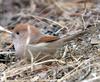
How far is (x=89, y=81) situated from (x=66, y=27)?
2044 millimetres

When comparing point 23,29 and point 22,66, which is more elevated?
point 23,29

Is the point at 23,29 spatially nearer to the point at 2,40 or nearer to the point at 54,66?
the point at 54,66

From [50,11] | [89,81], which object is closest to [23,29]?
[89,81]

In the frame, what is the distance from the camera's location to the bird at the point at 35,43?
201 inches

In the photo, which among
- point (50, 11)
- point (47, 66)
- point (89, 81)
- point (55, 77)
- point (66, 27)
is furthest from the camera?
point (50, 11)

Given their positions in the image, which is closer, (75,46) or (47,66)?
(47,66)

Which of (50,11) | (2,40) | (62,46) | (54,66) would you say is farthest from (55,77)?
(50,11)

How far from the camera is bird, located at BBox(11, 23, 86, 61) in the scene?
5094mm

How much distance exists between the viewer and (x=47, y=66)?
5.11m

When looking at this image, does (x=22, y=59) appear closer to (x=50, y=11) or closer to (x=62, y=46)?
(x=62, y=46)

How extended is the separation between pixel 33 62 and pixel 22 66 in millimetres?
144

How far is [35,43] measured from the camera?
514cm

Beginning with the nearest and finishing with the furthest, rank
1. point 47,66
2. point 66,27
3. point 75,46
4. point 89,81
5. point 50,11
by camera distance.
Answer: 1. point 89,81
2. point 47,66
3. point 75,46
4. point 66,27
5. point 50,11

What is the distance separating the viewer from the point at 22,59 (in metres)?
5.21
